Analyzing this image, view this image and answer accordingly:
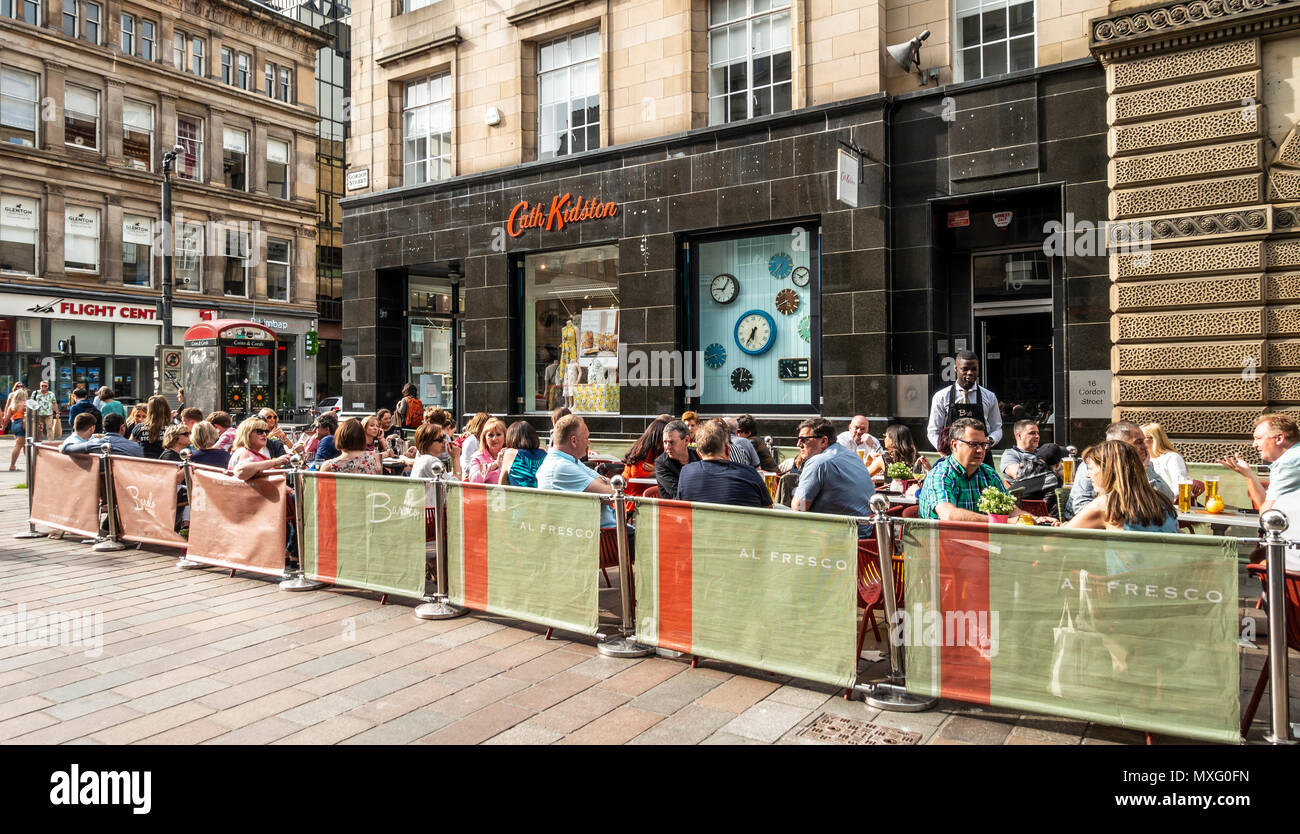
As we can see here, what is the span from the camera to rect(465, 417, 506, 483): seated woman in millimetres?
7930

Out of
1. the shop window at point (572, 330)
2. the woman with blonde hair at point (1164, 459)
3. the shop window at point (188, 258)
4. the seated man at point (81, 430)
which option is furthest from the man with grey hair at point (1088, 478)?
the shop window at point (188, 258)

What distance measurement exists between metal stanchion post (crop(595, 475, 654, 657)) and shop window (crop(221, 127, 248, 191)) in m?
41.2

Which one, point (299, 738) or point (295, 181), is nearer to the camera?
point (299, 738)

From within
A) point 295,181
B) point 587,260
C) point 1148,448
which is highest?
point 295,181

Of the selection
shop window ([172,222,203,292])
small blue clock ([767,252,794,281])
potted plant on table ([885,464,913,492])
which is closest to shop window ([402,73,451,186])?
small blue clock ([767,252,794,281])

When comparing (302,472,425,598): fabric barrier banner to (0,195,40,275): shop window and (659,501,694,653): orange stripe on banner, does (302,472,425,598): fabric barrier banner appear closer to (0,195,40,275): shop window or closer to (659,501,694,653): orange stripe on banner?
(659,501,694,653): orange stripe on banner

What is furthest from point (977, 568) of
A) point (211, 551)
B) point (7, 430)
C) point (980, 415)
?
point (7, 430)

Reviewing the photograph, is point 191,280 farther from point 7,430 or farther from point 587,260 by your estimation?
point 587,260

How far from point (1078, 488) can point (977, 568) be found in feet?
8.94

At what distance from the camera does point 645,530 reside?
5.56 metres

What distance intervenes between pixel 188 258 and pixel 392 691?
39.5 meters
